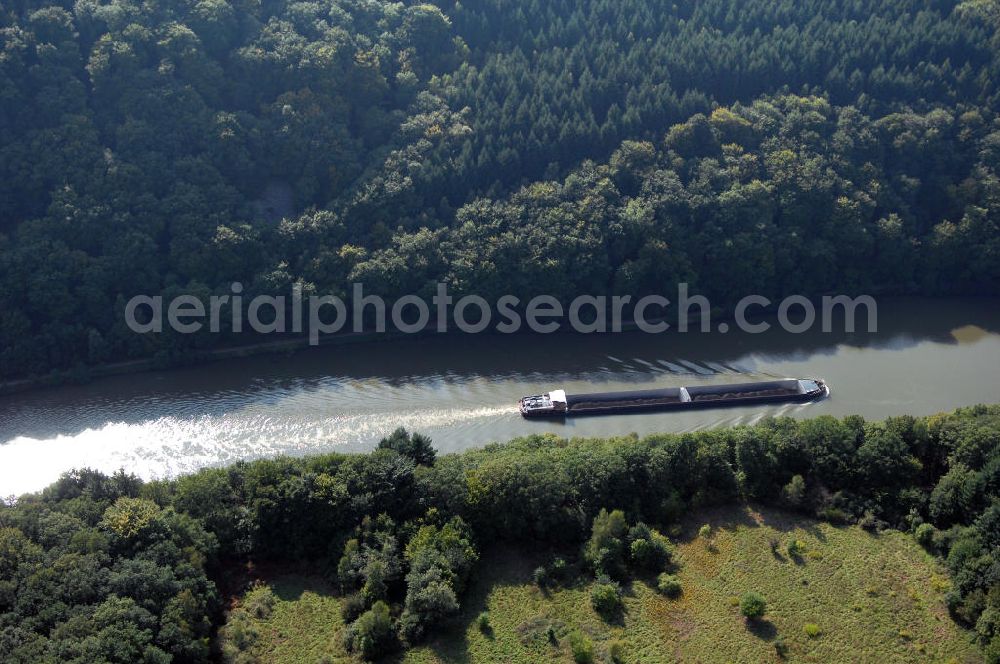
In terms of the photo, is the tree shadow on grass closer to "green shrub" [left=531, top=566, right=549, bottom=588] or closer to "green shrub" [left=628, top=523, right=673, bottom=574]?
"green shrub" [left=628, top=523, right=673, bottom=574]

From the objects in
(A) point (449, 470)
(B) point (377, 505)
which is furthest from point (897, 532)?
(B) point (377, 505)

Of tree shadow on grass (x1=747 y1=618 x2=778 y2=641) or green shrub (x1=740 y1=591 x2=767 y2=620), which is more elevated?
green shrub (x1=740 y1=591 x2=767 y2=620)

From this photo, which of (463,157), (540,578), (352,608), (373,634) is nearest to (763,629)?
(540,578)

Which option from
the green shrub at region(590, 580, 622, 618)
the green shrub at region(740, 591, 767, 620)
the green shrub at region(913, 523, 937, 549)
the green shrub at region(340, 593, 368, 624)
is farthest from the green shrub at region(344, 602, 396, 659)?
the green shrub at region(913, 523, 937, 549)

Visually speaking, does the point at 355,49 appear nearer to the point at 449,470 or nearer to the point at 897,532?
the point at 449,470

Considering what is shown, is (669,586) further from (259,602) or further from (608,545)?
(259,602)

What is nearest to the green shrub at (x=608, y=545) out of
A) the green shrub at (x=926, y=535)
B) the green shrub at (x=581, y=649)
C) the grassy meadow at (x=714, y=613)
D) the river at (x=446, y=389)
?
the grassy meadow at (x=714, y=613)
